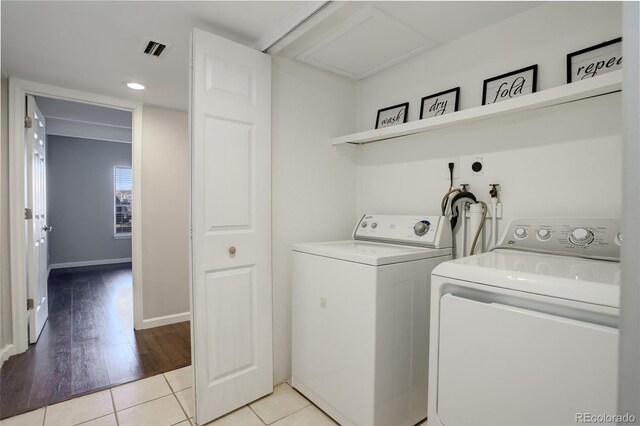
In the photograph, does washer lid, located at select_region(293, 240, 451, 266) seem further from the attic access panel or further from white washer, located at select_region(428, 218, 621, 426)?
the attic access panel

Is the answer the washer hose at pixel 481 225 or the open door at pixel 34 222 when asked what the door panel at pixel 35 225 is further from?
the washer hose at pixel 481 225

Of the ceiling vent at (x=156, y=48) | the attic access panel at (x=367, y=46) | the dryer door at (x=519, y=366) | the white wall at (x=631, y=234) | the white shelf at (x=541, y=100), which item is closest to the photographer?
the white wall at (x=631, y=234)

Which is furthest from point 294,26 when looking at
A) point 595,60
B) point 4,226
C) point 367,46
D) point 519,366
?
point 4,226

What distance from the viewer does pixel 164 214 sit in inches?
124

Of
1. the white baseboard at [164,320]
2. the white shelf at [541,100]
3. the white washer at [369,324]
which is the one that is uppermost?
the white shelf at [541,100]

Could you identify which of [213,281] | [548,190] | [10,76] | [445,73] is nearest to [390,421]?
[213,281]

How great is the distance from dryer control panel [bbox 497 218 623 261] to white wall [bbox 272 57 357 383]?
3.72ft

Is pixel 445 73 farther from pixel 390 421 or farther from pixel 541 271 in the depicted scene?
pixel 390 421

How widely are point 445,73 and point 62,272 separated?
6469 mm

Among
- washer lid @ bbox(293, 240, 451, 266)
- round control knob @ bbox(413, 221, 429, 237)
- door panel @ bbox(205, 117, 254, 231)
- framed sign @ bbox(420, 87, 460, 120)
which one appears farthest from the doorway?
framed sign @ bbox(420, 87, 460, 120)

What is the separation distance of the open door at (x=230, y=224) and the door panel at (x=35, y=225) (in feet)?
6.30

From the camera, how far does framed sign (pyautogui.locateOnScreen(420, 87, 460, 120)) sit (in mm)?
1874

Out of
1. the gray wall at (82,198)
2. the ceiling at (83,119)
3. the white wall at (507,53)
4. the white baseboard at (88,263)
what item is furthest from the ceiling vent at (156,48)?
the white baseboard at (88,263)

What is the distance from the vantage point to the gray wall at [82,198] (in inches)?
218
